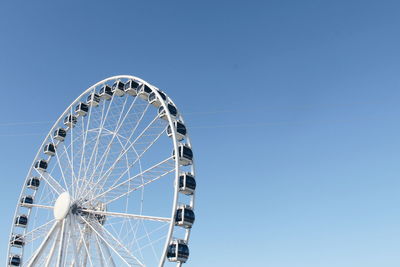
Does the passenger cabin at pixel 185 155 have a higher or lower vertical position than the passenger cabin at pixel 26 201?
→ higher

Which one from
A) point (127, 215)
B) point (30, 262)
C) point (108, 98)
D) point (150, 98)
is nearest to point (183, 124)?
point (150, 98)

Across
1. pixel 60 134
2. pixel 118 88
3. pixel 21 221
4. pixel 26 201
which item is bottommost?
pixel 21 221

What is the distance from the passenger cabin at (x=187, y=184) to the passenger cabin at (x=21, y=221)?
2095cm

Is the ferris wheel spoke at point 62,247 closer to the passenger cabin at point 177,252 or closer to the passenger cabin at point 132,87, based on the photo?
the passenger cabin at point 177,252

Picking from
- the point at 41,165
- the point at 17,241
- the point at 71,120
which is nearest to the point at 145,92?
the point at 71,120

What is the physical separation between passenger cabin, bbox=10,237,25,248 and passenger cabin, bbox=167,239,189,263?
21497mm

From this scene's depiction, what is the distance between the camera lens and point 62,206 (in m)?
31.1

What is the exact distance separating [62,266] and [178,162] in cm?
1197

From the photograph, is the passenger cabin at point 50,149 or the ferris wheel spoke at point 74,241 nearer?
the ferris wheel spoke at point 74,241

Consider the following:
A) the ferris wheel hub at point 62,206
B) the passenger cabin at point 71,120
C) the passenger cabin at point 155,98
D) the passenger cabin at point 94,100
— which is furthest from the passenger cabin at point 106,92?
the ferris wheel hub at point 62,206

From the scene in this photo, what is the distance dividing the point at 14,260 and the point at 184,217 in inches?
879

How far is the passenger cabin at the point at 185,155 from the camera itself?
26.6m

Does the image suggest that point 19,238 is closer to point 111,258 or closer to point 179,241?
point 111,258

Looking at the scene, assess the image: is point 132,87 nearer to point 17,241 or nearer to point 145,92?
point 145,92
